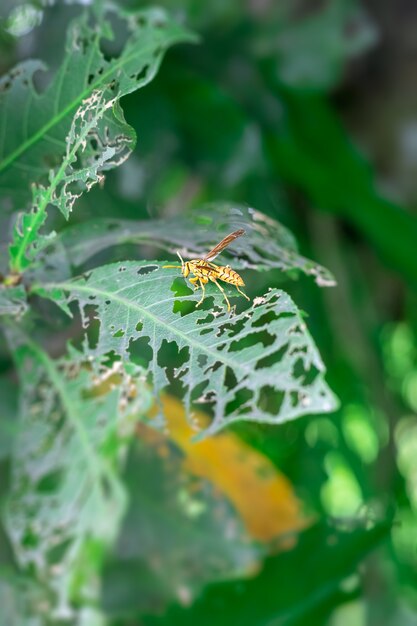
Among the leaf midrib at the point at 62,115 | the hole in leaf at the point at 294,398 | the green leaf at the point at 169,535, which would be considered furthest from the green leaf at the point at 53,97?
the green leaf at the point at 169,535

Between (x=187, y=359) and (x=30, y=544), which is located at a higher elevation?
(x=187, y=359)

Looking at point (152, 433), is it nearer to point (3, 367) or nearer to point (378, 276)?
point (3, 367)

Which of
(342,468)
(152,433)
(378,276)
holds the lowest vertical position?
(342,468)

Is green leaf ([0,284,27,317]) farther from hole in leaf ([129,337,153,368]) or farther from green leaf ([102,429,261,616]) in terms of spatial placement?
green leaf ([102,429,261,616])

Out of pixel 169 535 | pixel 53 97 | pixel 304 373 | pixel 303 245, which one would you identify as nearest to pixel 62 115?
pixel 53 97

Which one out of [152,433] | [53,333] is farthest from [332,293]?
[53,333]

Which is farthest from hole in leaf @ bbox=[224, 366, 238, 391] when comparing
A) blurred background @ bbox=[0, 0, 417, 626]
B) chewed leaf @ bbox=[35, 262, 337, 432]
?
blurred background @ bbox=[0, 0, 417, 626]

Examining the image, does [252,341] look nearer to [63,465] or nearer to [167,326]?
[167,326]
